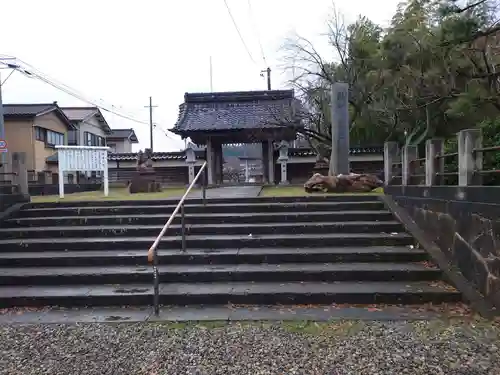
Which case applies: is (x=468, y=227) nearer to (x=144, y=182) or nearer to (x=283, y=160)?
(x=144, y=182)

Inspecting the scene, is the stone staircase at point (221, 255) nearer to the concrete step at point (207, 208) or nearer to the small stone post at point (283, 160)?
the concrete step at point (207, 208)

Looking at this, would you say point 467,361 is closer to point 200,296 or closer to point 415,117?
point 200,296

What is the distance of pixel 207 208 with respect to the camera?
24.7 feet

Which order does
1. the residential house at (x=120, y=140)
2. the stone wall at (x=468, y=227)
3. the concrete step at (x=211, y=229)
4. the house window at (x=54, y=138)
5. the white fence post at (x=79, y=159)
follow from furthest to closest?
the residential house at (x=120, y=140), the house window at (x=54, y=138), the white fence post at (x=79, y=159), the concrete step at (x=211, y=229), the stone wall at (x=468, y=227)

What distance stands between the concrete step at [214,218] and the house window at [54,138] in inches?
905

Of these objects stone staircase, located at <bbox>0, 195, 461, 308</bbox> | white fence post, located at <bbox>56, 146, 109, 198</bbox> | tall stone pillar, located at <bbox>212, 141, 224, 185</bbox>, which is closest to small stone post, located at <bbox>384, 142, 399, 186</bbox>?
stone staircase, located at <bbox>0, 195, 461, 308</bbox>

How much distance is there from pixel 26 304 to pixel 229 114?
1455cm

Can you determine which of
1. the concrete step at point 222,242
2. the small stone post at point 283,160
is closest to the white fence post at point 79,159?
the concrete step at point 222,242

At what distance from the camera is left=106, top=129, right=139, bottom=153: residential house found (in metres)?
40.0

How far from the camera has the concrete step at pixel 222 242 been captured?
20.3 ft

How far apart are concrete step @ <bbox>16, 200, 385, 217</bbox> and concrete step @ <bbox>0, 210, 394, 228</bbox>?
0.60 feet

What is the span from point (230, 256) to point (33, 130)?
24.5 meters

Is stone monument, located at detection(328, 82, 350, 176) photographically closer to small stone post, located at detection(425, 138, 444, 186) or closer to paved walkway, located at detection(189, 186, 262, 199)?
paved walkway, located at detection(189, 186, 262, 199)

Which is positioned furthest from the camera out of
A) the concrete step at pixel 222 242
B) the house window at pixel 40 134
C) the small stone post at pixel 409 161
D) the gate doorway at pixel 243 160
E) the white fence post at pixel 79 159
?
the gate doorway at pixel 243 160
